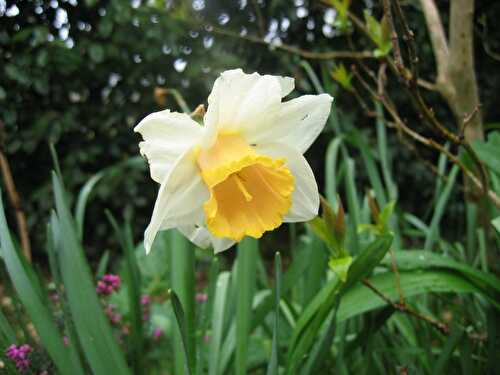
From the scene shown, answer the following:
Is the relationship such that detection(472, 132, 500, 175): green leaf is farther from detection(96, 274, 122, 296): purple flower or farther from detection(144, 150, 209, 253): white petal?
detection(96, 274, 122, 296): purple flower

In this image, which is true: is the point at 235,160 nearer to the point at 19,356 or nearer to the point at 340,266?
the point at 340,266

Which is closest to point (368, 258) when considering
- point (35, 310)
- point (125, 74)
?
point (35, 310)

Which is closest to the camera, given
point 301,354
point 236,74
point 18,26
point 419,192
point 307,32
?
point 236,74

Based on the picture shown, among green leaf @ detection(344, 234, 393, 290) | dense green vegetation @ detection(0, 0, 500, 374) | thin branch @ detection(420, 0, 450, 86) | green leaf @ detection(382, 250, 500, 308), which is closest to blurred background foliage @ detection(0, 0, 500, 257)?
dense green vegetation @ detection(0, 0, 500, 374)

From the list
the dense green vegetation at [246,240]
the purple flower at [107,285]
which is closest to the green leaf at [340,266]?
the dense green vegetation at [246,240]

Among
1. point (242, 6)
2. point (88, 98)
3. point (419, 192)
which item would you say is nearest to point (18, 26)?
point (88, 98)

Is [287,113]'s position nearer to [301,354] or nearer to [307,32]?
[301,354]

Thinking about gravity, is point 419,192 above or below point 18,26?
below
